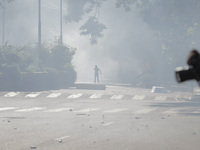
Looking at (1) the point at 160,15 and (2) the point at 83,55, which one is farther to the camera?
(2) the point at 83,55

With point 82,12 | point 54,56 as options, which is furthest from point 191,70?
point 82,12

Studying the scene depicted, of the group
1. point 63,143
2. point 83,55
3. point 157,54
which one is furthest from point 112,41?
point 63,143

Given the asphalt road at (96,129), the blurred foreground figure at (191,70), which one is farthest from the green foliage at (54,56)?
the blurred foreground figure at (191,70)

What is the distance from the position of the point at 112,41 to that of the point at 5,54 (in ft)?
214

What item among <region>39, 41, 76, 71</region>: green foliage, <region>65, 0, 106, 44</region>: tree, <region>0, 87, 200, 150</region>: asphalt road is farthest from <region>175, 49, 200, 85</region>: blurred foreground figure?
<region>65, 0, 106, 44</region>: tree

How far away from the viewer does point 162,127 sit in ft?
52.1

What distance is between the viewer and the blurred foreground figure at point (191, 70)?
8.57 feet

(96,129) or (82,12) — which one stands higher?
(82,12)

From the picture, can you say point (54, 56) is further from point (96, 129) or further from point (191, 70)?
point (191, 70)

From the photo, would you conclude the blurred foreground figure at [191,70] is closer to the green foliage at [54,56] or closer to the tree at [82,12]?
the green foliage at [54,56]

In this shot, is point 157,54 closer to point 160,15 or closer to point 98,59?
point 160,15

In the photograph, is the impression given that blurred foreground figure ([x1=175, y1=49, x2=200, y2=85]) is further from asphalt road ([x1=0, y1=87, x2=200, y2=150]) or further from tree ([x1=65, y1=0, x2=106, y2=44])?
tree ([x1=65, y1=0, x2=106, y2=44])

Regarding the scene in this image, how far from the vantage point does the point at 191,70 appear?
2.64 metres

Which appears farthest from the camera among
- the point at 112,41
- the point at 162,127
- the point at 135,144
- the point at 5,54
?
the point at 112,41
